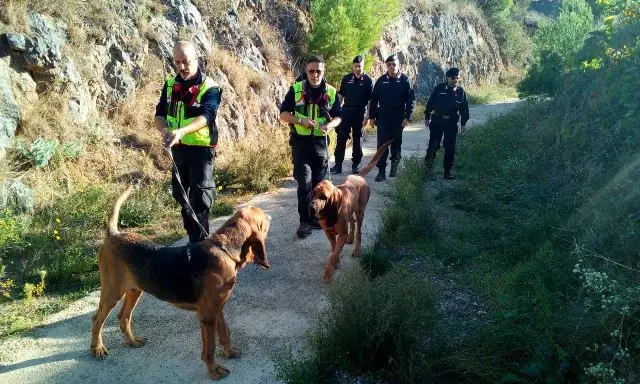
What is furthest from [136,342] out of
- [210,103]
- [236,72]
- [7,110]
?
[236,72]

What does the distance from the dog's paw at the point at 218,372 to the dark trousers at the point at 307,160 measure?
2.87 m

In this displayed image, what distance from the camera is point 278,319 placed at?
14.4 feet

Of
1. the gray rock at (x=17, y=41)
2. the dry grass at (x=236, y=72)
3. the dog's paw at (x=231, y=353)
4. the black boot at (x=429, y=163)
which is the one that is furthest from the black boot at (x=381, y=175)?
the gray rock at (x=17, y=41)

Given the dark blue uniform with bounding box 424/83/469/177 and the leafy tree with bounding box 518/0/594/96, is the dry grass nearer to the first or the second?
the dark blue uniform with bounding box 424/83/469/177

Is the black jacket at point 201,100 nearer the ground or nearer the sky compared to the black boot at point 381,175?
nearer the sky

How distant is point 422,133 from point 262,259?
12.5 metres

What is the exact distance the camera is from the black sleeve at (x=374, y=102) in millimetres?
8758

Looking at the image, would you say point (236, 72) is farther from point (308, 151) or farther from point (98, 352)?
point (98, 352)

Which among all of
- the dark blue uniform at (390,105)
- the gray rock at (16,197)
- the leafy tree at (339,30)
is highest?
the leafy tree at (339,30)

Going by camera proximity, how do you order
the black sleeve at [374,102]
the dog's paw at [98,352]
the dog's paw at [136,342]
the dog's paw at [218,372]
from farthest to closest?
the black sleeve at [374,102] → the dog's paw at [136,342] → the dog's paw at [98,352] → the dog's paw at [218,372]

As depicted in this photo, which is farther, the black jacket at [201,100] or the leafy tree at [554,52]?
the leafy tree at [554,52]

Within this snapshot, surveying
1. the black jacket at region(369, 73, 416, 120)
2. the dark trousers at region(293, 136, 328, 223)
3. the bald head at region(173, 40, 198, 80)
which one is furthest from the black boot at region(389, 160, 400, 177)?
the bald head at region(173, 40, 198, 80)

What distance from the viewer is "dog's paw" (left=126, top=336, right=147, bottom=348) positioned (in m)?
3.95

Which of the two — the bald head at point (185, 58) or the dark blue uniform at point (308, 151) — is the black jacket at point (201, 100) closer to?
the bald head at point (185, 58)
